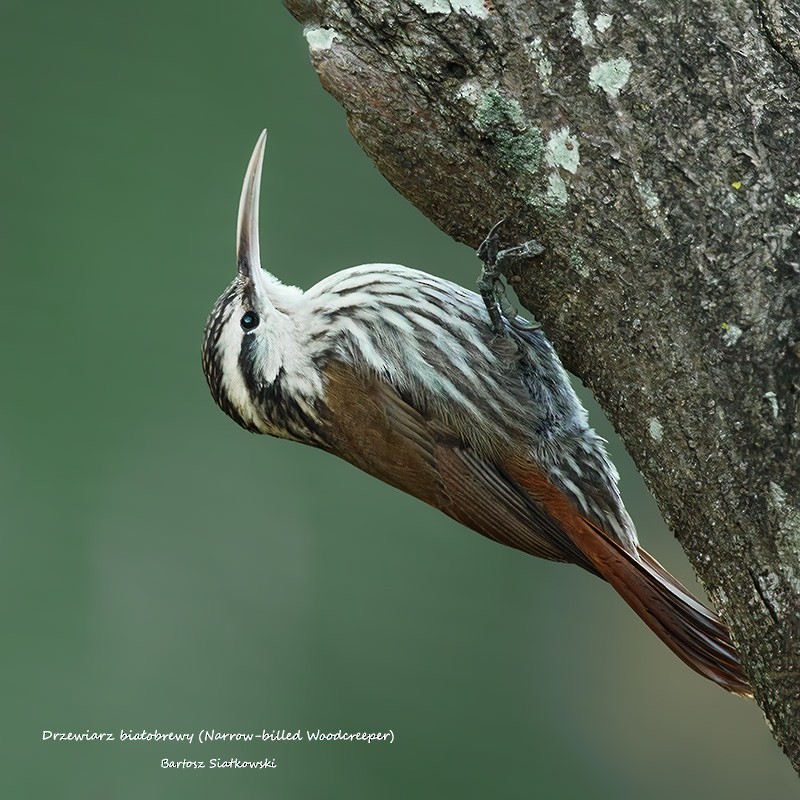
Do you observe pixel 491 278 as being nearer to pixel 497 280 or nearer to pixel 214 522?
pixel 497 280

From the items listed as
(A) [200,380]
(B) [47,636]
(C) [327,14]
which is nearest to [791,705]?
(C) [327,14]

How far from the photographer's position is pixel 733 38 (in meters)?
1.87

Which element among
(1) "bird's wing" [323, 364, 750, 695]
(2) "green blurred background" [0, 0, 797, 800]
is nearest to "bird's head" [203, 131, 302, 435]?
(1) "bird's wing" [323, 364, 750, 695]

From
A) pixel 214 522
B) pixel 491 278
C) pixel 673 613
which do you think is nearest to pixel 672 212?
pixel 491 278

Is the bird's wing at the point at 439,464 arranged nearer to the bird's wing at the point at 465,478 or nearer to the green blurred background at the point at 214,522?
the bird's wing at the point at 465,478

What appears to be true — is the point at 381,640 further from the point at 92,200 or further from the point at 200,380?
the point at 92,200

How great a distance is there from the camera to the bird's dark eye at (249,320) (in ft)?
10.2

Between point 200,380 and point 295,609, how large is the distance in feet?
4.08

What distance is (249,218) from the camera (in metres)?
3.06

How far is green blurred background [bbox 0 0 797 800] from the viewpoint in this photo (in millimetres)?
4820

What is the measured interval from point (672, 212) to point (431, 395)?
3.75 feet

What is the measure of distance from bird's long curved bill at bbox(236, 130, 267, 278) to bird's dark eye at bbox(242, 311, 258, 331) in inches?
4.1

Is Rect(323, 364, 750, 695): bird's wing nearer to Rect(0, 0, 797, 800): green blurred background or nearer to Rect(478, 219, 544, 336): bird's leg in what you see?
Rect(478, 219, 544, 336): bird's leg

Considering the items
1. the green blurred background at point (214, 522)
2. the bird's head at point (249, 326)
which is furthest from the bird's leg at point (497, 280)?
the green blurred background at point (214, 522)
